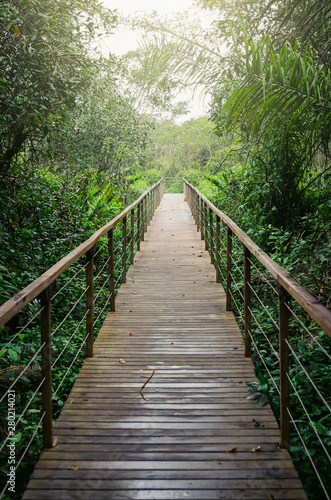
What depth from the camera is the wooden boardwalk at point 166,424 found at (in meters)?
1.99

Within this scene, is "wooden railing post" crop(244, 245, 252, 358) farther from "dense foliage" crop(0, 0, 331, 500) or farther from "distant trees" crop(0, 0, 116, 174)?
"distant trees" crop(0, 0, 116, 174)

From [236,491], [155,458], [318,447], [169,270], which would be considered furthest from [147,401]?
[169,270]

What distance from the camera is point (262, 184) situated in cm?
611

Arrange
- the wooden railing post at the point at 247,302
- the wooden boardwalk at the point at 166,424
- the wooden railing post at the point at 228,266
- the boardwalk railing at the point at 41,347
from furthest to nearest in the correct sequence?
1. the wooden railing post at the point at 228,266
2. the wooden railing post at the point at 247,302
3. the boardwalk railing at the point at 41,347
4. the wooden boardwalk at the point at 166,424

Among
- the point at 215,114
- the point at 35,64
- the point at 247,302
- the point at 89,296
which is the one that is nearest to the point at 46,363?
the point at 89,296

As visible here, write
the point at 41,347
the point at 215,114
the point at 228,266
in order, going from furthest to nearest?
the point at 215,114 < the point at 228,266 < the point at 41,347

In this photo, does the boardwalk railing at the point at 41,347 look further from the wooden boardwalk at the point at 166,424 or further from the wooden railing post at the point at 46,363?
the wooden boardwalk at the point at 166,424

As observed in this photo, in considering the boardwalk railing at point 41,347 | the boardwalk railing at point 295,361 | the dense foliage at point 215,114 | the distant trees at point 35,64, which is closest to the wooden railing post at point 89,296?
the boardwalk railing at point 41,347

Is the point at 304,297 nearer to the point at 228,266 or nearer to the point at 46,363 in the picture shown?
the point at 46,363

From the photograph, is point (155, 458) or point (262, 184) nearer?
point (155, 458)

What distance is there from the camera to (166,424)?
2.52m

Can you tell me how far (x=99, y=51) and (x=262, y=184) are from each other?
21.4 feet

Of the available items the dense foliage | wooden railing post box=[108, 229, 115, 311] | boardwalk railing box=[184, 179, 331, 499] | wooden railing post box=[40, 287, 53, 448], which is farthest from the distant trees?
wooden railing post box=[40, 287, 53, 448]

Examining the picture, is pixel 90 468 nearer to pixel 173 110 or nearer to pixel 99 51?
pixel 99 51
